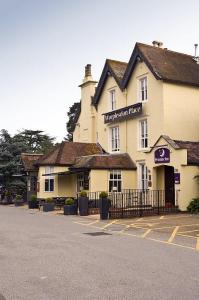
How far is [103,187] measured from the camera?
30.6 metres

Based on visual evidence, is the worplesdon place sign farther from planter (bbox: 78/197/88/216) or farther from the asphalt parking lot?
the asphalt parking lot

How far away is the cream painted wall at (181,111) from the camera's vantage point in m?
29.2

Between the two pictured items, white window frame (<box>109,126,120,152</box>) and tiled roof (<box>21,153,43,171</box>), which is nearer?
white window frame (<box>109,126,120,152</box>)

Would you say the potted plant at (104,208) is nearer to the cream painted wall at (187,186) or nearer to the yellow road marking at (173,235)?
the cream painted wall at (187,186)

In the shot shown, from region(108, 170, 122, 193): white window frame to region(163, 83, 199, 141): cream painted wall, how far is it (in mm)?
4731

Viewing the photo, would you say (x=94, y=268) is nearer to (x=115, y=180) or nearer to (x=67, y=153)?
(x=115, y=180)

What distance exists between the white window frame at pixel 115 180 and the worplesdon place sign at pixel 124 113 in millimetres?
4096

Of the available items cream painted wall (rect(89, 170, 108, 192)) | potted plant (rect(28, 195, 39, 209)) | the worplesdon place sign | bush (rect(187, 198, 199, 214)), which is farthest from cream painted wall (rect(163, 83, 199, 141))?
potted plant (rect(28, 195, 39, 209))

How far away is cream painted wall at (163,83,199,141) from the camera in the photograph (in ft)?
96.0

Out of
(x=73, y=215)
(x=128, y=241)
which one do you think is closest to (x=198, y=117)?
(x=73, y=215)

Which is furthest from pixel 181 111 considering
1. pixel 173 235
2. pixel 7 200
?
pixel 7 200

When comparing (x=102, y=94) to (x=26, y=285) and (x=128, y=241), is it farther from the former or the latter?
(x=26, y=285)

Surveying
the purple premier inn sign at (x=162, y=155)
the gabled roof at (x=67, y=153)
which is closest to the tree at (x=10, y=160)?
the gabled roof at (x=67, y=153)

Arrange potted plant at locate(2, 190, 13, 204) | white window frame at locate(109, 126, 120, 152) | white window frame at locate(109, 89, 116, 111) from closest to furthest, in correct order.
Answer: white window frame at locate(109, 126, 120, 152), white window frame at locate(109, 89, 116, 111), potted plant at locate(2, 190, 13, 204)
